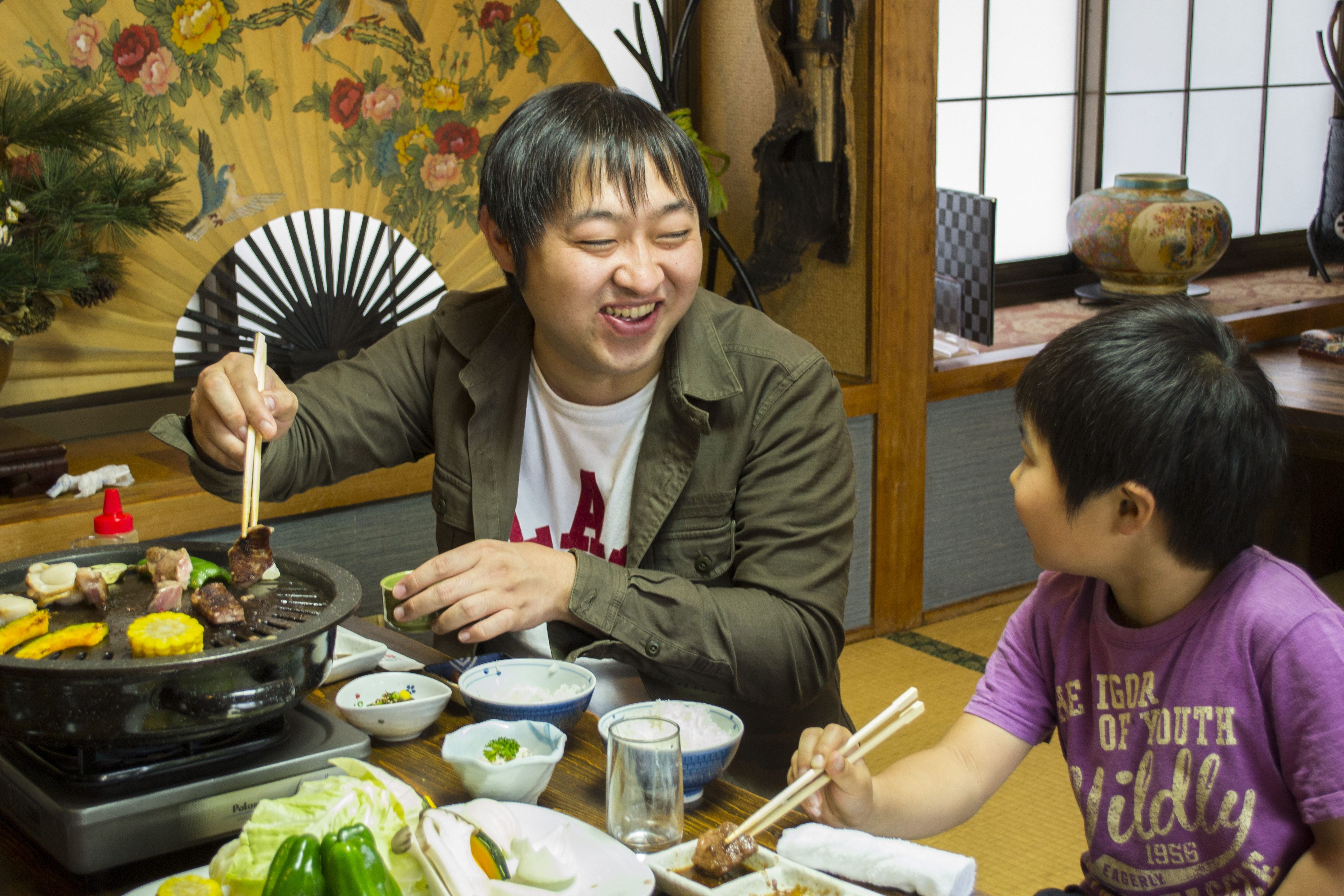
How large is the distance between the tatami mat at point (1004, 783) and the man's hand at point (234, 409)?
1.35 metres

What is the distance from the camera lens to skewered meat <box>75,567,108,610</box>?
123 centimetres

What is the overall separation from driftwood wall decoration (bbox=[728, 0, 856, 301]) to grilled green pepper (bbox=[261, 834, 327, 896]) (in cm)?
247

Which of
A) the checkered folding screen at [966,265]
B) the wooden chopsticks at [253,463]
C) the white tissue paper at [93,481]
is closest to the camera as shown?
the wooden chopsticks at [253,463]

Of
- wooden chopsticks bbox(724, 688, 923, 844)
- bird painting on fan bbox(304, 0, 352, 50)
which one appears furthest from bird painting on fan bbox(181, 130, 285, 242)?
wooden chopsticks bbox(724, 688, 923, 844)

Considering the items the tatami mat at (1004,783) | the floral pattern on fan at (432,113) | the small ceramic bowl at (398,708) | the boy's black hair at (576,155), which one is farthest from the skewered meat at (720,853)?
the floral pattern on fan at (432,113)

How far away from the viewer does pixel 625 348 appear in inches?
63.4

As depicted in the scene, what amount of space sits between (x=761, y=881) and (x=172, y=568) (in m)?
0.67

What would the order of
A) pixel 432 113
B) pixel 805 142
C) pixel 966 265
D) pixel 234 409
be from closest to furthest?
1. pixel 234 409
2. pixel 432 113
3. pixel 805 142
4. pixel 966 265

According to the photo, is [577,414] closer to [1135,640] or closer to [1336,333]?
[1135,640]

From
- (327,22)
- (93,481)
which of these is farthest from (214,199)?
(93,481)

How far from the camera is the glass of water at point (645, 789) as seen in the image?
41.4 inches

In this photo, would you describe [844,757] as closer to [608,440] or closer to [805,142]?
[608,440]

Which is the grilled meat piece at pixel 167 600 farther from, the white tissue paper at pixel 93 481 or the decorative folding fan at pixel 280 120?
the decorative folding fan at pixel 280 120

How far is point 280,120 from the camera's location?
9.09 feet
